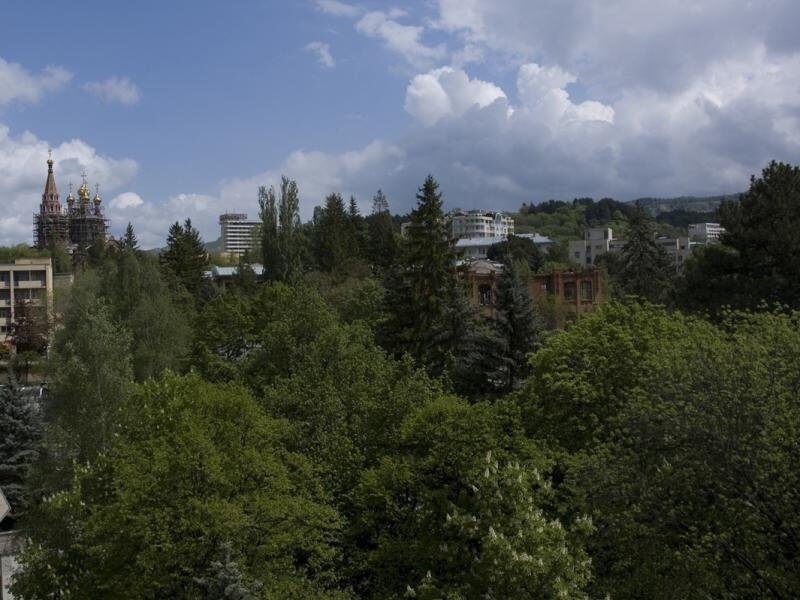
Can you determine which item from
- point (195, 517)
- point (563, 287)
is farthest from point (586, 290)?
point (195, 517)

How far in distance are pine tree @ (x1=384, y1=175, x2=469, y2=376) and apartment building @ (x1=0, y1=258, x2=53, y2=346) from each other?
55332 millimetres

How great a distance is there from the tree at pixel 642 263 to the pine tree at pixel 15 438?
37.9 meters

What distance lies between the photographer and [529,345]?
34281 mm

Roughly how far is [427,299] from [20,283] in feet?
200

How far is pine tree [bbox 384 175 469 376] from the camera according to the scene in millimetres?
38719

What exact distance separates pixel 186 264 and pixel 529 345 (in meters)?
48.8

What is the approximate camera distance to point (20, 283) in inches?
3344

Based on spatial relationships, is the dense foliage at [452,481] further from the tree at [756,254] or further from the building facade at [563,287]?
the building facade at [563,287]

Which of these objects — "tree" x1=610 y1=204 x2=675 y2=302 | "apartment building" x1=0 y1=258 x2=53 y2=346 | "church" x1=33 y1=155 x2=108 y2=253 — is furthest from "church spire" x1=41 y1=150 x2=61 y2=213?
"tree" x1=610 y1=204 x2=675 y2=302

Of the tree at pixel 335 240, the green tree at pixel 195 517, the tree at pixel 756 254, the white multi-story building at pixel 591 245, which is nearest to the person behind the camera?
the green tree at pixel 195 517

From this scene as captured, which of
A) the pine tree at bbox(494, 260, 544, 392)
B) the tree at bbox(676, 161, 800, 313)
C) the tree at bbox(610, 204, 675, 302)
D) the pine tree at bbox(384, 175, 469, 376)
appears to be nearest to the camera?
the tree at bbox(676, 161, 800, 313)

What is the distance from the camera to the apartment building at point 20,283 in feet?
276

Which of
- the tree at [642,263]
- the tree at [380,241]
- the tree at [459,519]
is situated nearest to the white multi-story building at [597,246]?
the tree at [380,241]

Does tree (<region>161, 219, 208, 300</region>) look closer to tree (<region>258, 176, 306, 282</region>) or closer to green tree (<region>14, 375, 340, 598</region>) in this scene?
tree (<region>258, 176, 306, 282</region>)
